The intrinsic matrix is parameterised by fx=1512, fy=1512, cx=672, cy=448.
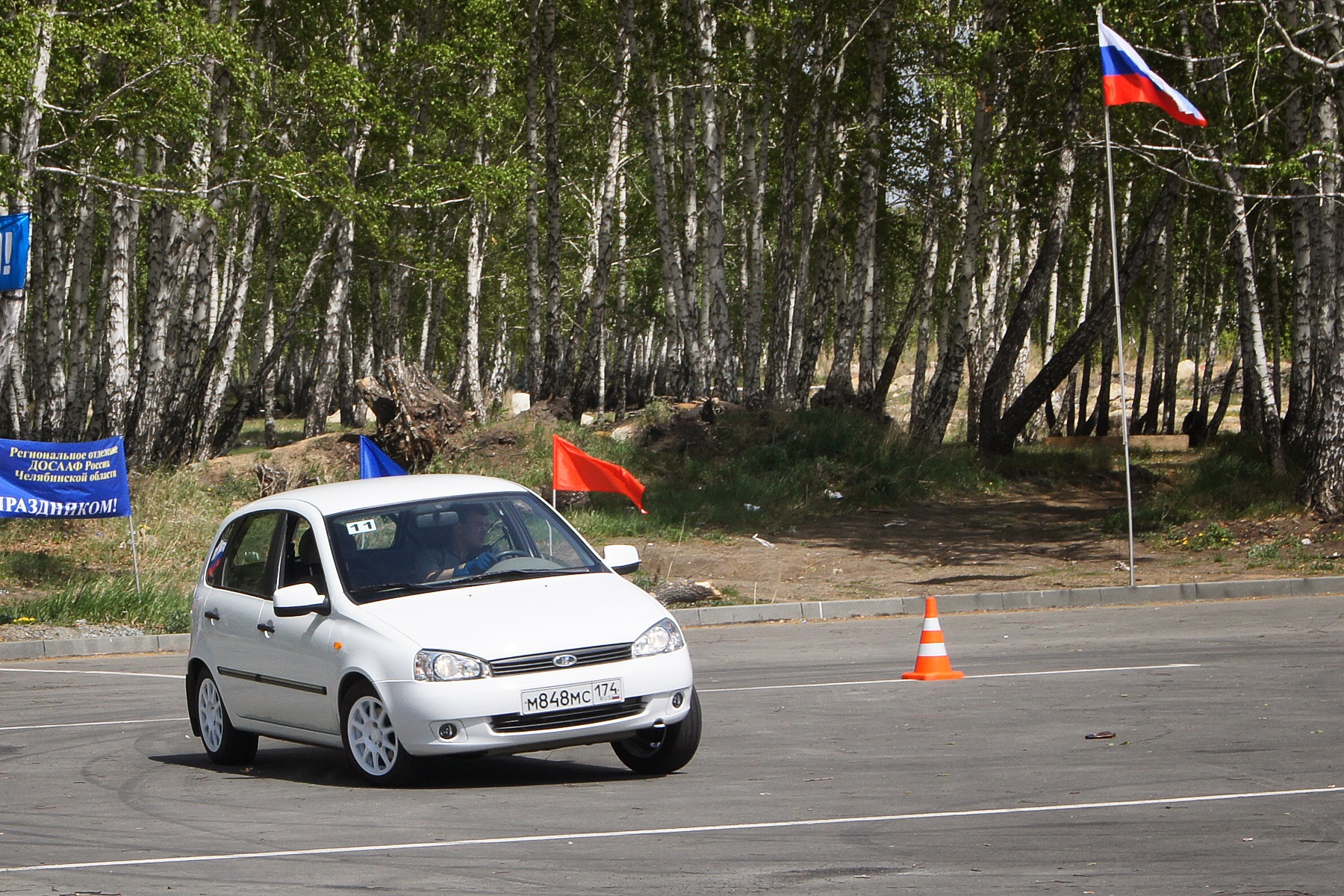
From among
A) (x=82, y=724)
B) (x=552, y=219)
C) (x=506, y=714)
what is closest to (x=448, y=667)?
(x=506, y=714)

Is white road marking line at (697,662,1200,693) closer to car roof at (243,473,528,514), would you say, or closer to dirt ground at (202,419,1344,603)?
car roof at (243,473,528,514)

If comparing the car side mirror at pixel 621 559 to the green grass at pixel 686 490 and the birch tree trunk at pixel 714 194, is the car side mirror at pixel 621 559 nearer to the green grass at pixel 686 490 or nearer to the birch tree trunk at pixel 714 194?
the green grass at pixel 686 490

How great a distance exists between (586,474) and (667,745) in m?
10.2

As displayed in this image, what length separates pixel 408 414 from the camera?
91.4 ft

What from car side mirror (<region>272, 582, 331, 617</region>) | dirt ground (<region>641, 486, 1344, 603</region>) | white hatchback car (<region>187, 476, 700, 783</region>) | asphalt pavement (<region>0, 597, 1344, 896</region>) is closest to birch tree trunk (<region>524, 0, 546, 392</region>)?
dirt ground (<region>641, 486, 1344, 603</region>)

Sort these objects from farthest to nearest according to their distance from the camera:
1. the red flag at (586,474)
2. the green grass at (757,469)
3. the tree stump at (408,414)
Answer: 1. the tree stump at (408,414)
2. the green grass at (757,469)
3. the red flag at (586,474)

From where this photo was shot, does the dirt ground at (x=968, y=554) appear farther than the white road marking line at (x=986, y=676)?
Yes

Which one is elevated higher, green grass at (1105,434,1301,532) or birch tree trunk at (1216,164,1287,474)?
birch tree trunk at (1216,164,1287,474)

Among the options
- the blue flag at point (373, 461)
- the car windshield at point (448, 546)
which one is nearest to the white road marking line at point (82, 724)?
the car windshield at point (448, 546)

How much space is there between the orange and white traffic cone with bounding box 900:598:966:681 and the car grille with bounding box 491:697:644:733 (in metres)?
4.83

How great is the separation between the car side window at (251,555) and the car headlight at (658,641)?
8.11ft

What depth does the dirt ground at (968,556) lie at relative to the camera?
63.2 ft

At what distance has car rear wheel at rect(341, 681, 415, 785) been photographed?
25.4 ft

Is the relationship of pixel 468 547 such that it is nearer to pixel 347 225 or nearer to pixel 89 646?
pixel 89 646
